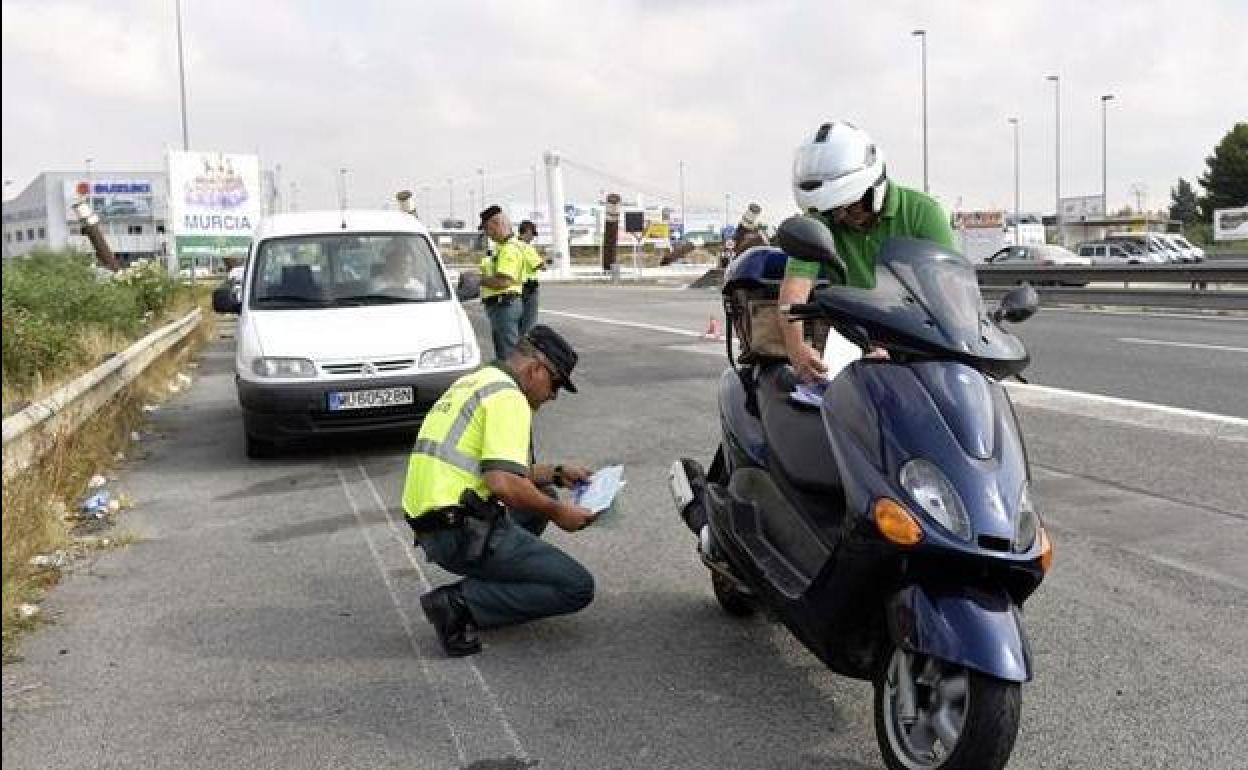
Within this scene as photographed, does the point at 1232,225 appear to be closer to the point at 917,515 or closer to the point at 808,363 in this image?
the point at 808,363

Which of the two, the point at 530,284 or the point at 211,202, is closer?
the point at 530,284

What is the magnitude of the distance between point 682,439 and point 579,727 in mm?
5265

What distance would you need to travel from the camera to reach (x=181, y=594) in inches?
216

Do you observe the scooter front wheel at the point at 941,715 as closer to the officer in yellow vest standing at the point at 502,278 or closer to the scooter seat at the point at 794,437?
the scooter seat at the point at 794,437

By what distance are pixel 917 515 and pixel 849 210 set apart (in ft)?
4.69

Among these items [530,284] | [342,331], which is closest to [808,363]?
[342,331]

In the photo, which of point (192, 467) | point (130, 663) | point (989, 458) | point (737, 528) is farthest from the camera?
point (192, 467)

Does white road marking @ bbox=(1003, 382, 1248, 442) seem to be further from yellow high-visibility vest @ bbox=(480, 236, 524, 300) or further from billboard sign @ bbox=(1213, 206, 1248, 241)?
billboard sign @ bbox=(1213, 206, 1248, 241)

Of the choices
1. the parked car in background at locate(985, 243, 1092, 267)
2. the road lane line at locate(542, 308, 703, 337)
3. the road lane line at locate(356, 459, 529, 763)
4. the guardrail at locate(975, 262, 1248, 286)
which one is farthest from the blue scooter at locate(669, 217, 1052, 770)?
the parked car in background at locate(985, 243, 1092, 267)

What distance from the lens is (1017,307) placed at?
3715 mm

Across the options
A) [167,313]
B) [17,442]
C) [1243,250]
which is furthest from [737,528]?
[1243,250]

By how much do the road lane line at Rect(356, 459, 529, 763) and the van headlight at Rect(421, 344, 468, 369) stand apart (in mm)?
895

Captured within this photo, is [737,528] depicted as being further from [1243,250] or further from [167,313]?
[1243,250]

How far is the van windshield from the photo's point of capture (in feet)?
31.2
